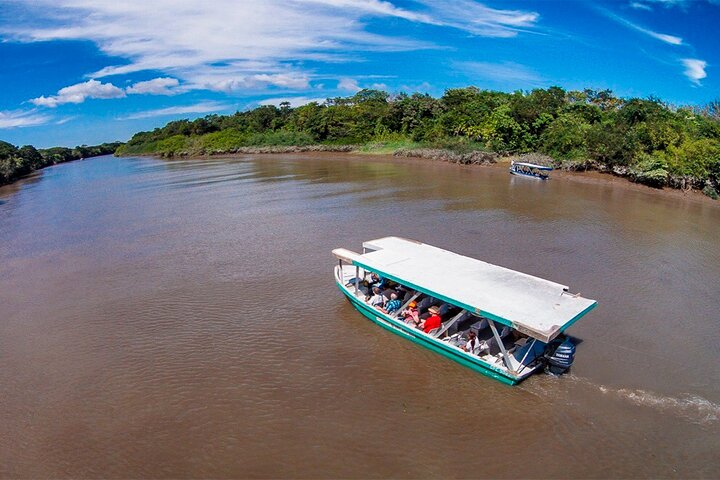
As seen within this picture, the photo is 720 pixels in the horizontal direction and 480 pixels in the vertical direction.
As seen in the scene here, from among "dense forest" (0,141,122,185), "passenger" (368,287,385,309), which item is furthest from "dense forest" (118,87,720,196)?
"passenger" (368,287,385,309)

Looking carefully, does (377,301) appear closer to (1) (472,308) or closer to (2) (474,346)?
(2) (474,346)

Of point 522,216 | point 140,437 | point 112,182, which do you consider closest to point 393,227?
point 522,216

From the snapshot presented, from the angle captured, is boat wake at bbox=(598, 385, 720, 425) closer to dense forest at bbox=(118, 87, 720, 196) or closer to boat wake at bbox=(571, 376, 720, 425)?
boat wake at bbox=(571, 376, 720, 425)

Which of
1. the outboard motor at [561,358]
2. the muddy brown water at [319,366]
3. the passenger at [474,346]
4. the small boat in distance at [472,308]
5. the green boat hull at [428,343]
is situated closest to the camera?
the muddy brown water at [319,366]

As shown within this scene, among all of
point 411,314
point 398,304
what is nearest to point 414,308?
point 411,314

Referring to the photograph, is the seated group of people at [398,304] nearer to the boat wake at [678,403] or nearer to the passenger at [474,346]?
the passenger at [474,346]

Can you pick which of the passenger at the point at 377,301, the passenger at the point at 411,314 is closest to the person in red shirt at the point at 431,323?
the passenger at the point at 411,314

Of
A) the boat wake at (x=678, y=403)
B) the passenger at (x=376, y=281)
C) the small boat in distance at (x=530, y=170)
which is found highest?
the small boat in distance at (x=530, y=170)
